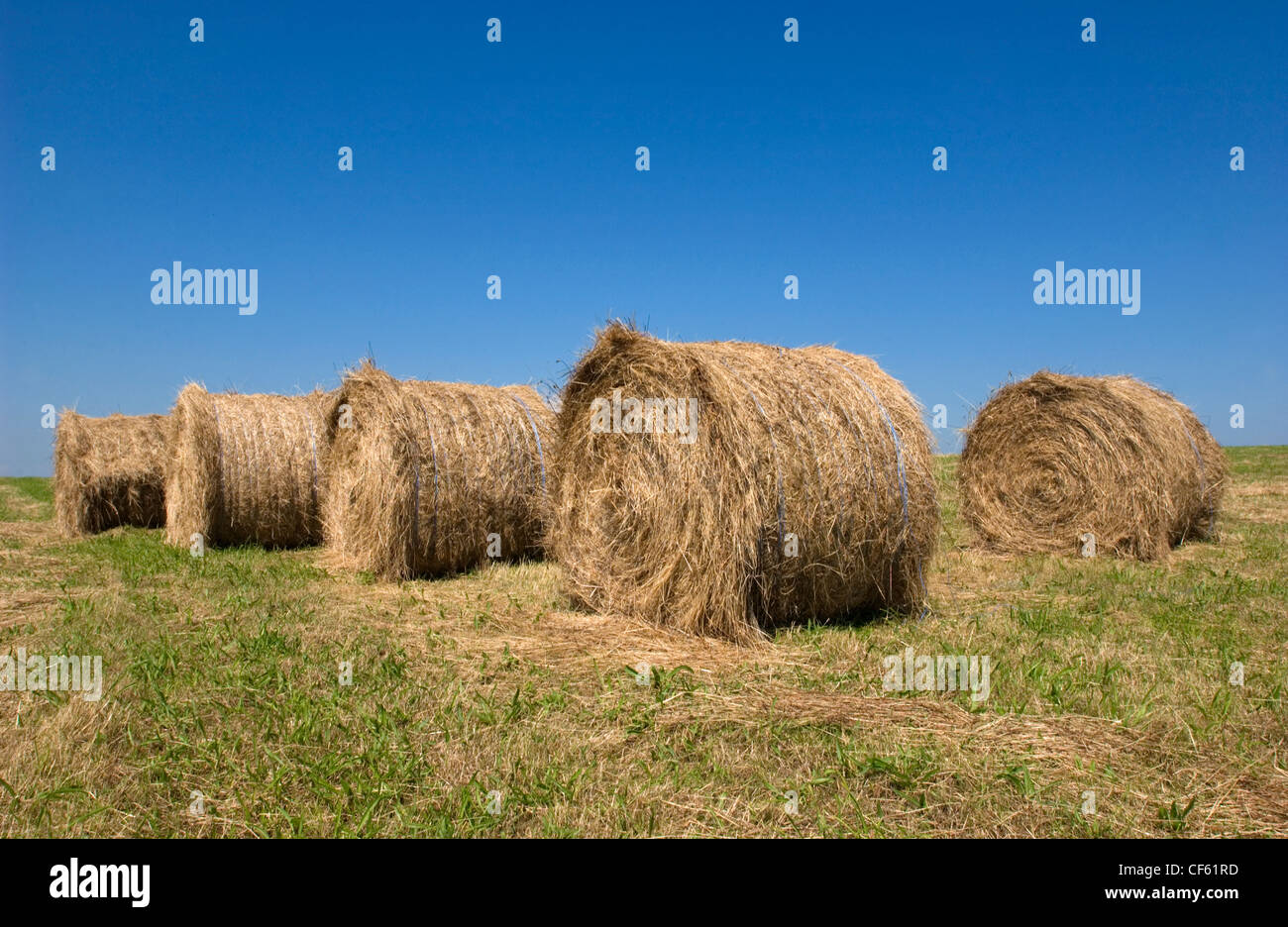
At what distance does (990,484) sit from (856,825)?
10.1 meters

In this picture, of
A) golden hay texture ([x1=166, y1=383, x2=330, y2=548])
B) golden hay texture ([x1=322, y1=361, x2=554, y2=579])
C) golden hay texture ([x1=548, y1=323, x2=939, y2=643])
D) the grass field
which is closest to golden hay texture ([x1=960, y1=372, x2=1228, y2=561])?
the grass field

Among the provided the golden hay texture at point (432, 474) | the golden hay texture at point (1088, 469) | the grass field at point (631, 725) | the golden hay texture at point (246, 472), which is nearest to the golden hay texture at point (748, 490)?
the grass field at point (631, 725)

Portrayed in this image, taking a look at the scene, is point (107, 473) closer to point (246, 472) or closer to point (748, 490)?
point (246, 472)

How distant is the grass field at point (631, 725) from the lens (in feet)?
13.0

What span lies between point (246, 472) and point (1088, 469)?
12303 mm

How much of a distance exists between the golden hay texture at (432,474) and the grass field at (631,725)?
1858 millimetres

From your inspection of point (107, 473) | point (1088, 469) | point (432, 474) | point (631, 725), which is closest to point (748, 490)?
point (631, 725)

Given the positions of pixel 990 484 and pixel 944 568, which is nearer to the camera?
pixel 944 568

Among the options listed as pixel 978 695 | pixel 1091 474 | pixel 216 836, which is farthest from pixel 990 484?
pixel 216 836

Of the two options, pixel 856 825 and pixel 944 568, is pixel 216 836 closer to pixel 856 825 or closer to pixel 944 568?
pixel 856 825

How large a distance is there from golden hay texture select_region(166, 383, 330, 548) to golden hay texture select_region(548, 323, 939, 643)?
21.3 feet

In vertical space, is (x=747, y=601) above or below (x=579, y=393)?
below
